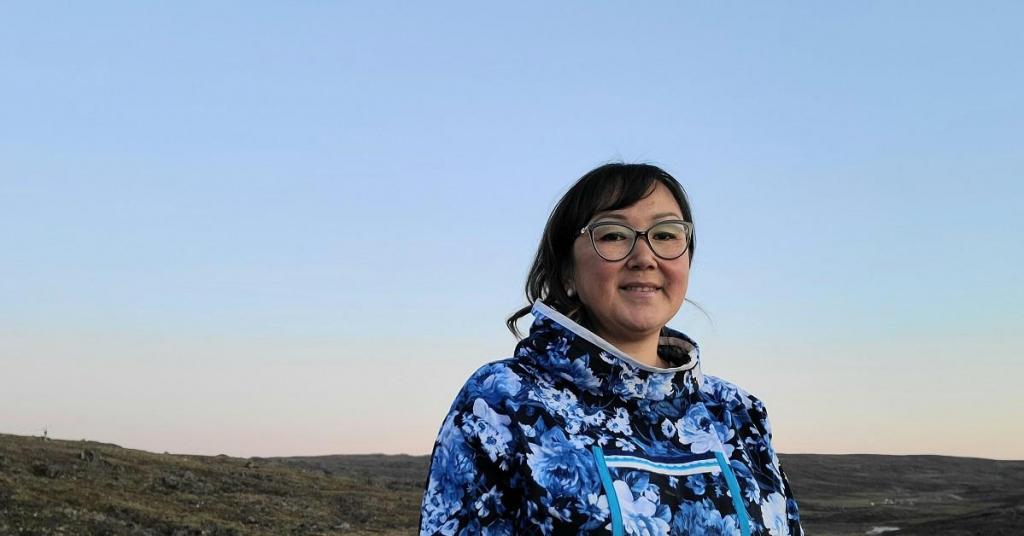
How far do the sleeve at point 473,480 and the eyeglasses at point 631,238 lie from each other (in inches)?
24.9

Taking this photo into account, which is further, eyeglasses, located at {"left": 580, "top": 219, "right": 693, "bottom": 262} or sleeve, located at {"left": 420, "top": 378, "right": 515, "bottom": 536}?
eyeglasses, located at {"left": 580, "top": 219, "right": 693, "bottom": 262}

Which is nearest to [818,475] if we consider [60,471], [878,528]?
[878,528]

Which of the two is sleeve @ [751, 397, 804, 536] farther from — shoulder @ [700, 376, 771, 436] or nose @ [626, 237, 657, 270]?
nose @ [626, 237, 657, 270]

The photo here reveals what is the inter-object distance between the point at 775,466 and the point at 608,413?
826mm

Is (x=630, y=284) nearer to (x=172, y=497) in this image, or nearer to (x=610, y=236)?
(x=610, y=236)

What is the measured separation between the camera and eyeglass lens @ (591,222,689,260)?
10.1 feet

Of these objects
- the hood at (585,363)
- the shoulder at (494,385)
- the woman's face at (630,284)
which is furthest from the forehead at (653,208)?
the shoulder at (494,385)

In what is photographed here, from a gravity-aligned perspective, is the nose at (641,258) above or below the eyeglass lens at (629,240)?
below

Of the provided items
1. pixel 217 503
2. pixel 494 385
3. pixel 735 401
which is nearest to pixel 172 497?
pixel 217 503

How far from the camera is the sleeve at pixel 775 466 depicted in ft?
11.0

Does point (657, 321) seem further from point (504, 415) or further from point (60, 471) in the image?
point (60, 471)

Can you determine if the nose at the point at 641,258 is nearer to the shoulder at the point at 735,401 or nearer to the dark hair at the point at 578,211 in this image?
the dark hair at the point at 578,211

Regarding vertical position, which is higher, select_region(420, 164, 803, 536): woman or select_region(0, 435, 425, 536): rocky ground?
select_region(420, 164, 803, 536): woman

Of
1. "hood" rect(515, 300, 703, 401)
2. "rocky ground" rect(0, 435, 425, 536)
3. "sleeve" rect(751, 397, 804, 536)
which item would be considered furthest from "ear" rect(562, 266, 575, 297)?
"rocky ground" rect(0, 435, 425, 536)
